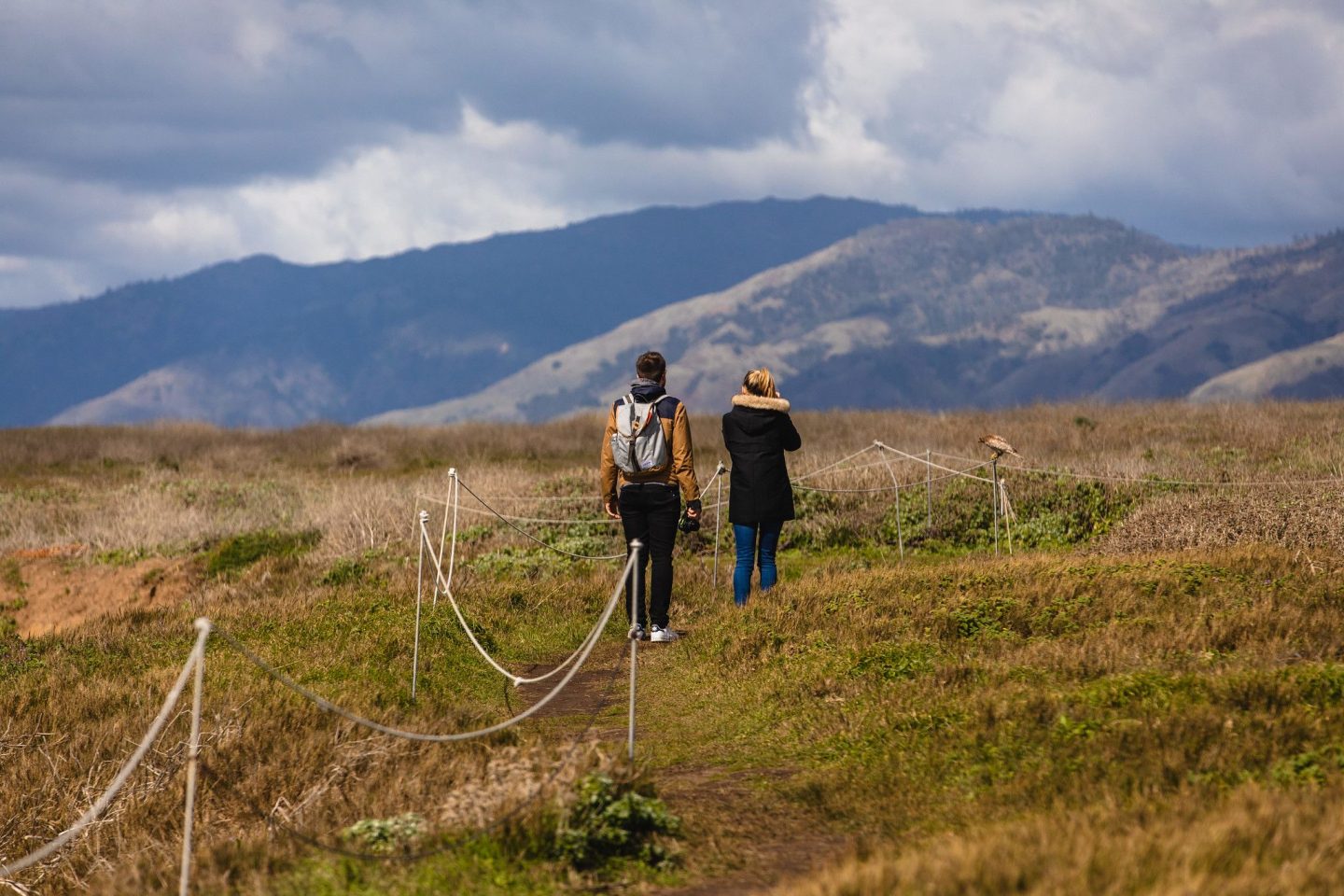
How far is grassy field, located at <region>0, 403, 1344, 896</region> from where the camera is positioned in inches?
225

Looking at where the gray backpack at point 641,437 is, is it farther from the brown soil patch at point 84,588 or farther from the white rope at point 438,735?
the brown soil patch at point 84,588

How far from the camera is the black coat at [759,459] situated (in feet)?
38.2

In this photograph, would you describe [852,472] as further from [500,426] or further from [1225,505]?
[500,426]

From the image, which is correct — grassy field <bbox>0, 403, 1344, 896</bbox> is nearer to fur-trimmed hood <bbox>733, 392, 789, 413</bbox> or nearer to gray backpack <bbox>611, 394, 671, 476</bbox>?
gray backpack <bbox>611, 394, 671, 476</bbox>

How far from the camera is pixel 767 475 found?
38.3 ft

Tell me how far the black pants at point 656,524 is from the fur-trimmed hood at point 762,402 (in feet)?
4.24

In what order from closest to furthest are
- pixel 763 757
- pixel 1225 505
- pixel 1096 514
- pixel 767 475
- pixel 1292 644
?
pixel 763 757
pixel 1292 644
pixel 767 475
pixel 1225 505
pixel 1096 514

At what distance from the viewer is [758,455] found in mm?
11711

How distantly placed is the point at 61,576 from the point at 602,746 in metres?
14.4

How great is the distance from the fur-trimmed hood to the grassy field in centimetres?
177

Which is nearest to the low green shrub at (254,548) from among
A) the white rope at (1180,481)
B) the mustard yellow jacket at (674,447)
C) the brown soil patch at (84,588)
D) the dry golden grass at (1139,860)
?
the brown soil patch at (84,588)

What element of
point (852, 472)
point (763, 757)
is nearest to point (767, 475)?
point (763, 757)

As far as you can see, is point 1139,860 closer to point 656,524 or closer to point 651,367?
point 656,524

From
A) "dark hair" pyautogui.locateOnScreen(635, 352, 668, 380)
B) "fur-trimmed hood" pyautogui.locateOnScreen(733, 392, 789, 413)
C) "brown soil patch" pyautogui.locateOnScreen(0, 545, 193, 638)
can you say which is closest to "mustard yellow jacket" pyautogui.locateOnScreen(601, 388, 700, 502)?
"dark hair" pyautogui.locateOnScreen(635, 352, 668, 380)
